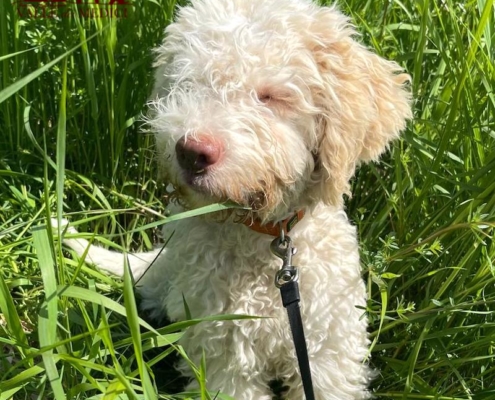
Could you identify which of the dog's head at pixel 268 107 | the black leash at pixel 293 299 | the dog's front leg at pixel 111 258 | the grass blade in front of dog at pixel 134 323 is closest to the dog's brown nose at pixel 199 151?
the dog's head at pixel 268 107

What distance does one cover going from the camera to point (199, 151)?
6.15 feet

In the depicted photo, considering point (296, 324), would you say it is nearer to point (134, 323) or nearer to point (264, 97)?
point (134, 323)

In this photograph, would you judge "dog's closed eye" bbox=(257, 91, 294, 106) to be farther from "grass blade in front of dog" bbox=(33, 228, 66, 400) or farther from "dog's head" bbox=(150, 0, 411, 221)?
"grass blade in front of dog" bbox=(33, 228, 66, 400)

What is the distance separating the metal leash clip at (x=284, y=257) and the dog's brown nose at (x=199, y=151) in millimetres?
475

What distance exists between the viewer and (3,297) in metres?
1.91

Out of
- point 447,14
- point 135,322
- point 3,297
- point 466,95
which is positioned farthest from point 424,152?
point 3,297

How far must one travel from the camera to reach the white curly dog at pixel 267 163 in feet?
6.51

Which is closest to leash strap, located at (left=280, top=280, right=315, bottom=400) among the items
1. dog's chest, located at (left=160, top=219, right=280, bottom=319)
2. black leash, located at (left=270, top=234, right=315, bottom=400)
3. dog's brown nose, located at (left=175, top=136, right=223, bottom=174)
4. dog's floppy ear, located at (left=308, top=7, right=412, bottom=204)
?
black leash, located at (left=270, top=234, right=315, bottom=400)

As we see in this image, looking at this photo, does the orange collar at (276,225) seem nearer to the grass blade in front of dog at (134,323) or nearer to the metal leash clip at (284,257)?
the metal leash clip at (284,257)

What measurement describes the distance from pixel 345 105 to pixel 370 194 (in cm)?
109

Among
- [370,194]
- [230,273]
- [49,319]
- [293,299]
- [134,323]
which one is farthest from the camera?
[370,194]

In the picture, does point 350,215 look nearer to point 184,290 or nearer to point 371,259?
point 371,259

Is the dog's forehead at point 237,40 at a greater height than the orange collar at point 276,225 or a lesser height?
greater

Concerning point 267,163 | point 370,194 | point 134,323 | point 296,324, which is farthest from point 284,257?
point 370,194
